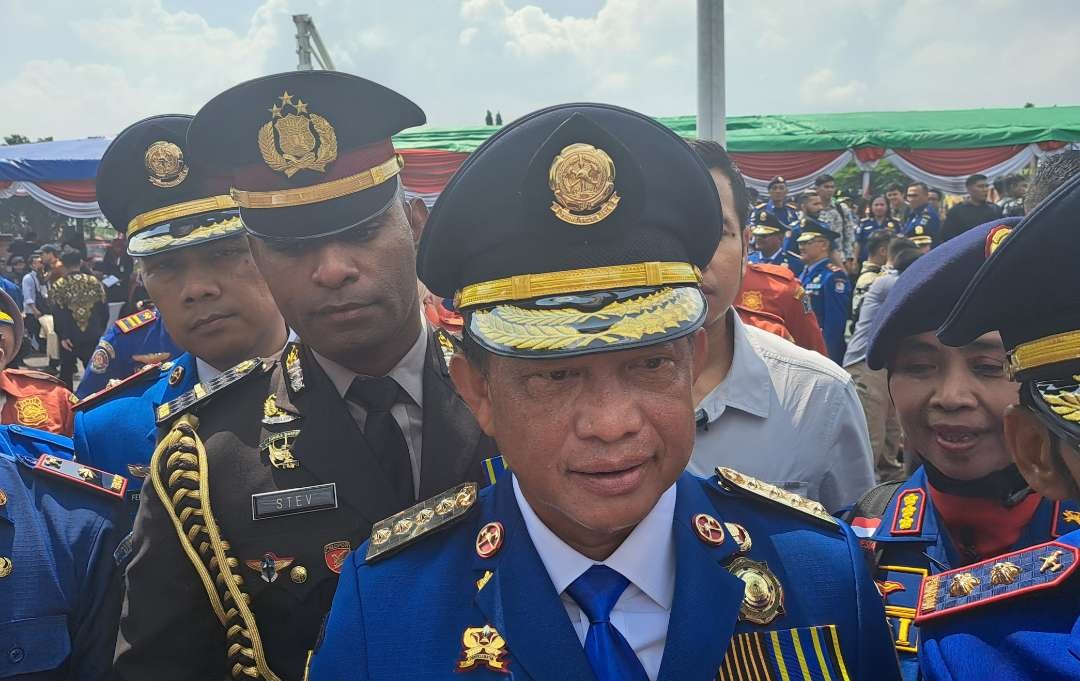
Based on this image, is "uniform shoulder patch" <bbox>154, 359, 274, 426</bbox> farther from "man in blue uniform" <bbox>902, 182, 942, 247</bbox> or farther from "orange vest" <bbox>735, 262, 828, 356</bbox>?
"man in blue uniform" <bbox>902, 182, 942, 247</bbox>

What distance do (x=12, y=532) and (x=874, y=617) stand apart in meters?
2.30

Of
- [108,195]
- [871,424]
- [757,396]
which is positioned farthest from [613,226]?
[871,424]

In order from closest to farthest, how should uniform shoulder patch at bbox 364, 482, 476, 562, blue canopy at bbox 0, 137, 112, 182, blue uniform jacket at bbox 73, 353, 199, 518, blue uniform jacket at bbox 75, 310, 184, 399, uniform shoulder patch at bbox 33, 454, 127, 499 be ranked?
uniform shoulder patch at bbox 364, 482, 476, 562
uniform shoulder patch at bbox 33, 454, 127, 499
blue uniform jacket at bbox 73, 353, 199, 518
blue uniform jacket at bbox 75, 310, 184, 399
blue canopy at bbox 0, 137, 112, 182

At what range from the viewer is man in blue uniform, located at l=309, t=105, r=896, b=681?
4.91 feet

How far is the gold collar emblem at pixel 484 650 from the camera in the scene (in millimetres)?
1573

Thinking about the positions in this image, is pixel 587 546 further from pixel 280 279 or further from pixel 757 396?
pixel 757 396

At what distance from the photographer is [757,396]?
2883mm

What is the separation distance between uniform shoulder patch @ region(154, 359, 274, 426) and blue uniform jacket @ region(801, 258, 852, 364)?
26.7 ft

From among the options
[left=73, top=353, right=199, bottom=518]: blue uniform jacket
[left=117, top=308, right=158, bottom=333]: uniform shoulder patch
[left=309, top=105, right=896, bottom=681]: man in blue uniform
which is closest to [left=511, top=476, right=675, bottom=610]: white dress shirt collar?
[left=309, top=105, right=896, bottom=681]: man in blue uniform

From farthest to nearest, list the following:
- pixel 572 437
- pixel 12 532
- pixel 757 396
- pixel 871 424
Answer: pixel 871 424
pixel 757 396
pixel 12 532
pixel 572 437

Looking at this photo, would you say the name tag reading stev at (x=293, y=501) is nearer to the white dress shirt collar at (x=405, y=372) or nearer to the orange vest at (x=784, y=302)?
the white dress shirt collar at (x=405, y=372)

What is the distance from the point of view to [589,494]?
4.89ft

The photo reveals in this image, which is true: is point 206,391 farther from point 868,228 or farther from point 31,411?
point 868,228

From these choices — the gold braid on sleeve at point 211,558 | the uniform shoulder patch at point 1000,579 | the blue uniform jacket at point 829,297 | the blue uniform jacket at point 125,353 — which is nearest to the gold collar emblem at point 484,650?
the gold braid on sleeve at point 211,558
